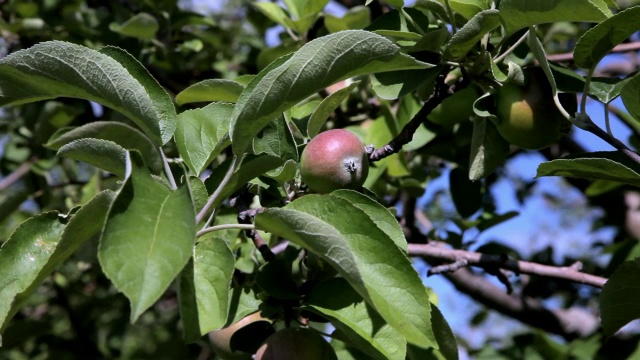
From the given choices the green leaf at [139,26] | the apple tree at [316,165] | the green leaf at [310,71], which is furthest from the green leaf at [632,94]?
the green leaf at [139,26]

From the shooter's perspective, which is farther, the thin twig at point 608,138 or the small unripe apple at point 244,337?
the small unripe apple at point 244,337

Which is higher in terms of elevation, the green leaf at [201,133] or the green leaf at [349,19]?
the green leaf at [201,133]

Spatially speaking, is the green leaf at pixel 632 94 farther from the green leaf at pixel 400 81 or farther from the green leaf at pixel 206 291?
the green leaf at pixel 206 291

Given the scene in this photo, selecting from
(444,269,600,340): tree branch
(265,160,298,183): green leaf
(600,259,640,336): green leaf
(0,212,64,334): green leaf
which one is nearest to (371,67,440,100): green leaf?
(265,160,298,183): green leaf

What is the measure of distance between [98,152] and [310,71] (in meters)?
0.30

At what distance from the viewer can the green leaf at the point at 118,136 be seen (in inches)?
36.5

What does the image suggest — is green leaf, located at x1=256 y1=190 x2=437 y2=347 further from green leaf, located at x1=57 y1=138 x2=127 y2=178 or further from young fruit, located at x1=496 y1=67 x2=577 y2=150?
young fruit, located at x1=496 y1=67 x2=577 y2=150

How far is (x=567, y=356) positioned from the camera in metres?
2.15

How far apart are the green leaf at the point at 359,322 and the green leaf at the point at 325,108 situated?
280 mm

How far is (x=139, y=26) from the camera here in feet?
6.79

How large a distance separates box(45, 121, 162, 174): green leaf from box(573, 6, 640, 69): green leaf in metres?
0.67

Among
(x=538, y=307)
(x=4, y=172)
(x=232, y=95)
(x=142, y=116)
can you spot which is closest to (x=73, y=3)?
(x=4, y=172)

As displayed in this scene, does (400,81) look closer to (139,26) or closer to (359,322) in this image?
(359,322)

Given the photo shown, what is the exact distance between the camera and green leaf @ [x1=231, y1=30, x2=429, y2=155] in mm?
917
